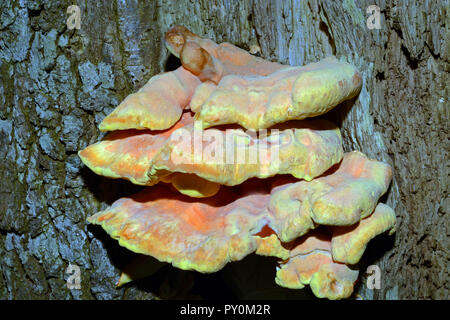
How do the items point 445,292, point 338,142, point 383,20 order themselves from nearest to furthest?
point 338,142, point 383,20, point 445,292

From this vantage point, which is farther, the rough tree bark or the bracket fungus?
the rough tree bark

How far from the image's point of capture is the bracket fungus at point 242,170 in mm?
1636

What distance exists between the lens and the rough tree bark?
2107 mm

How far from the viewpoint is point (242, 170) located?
1622 mm

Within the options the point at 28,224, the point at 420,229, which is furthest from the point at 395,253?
the point at 28,224

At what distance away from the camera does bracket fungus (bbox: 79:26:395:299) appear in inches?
64.4

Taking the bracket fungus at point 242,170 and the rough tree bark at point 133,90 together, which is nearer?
the bracket fungus at point 242,170

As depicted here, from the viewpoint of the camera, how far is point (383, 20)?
2.05 m

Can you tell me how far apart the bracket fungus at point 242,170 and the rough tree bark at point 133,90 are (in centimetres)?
37

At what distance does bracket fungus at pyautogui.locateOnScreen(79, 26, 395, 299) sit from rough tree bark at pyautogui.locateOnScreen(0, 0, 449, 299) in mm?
365

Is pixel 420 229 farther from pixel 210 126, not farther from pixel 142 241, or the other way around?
pixel 142 241

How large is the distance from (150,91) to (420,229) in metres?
1.86

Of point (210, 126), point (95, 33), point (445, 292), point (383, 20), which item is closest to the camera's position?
point (210, 126)

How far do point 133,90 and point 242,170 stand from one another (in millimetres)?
1137
